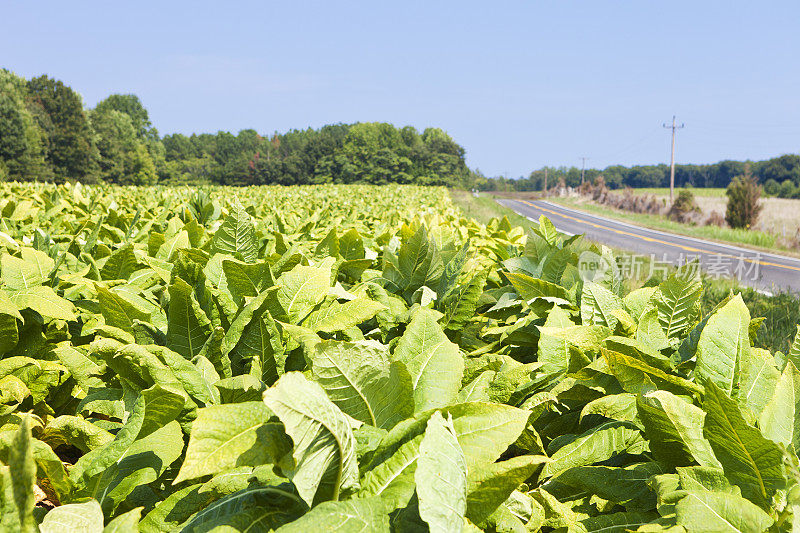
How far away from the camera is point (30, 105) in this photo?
62.0 m

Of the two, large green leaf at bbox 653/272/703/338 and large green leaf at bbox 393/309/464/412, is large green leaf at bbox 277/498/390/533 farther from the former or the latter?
large green leaf at bbox 653/272/703/338

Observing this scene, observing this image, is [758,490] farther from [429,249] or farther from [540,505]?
[429,249]

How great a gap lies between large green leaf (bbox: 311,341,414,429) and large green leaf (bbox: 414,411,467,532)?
0.16 metres

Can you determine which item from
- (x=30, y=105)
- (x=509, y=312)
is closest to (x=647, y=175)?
(x=30, y=105)

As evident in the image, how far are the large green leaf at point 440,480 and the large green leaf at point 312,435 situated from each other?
0.45 ft

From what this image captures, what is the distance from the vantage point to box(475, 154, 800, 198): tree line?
84.7 metres

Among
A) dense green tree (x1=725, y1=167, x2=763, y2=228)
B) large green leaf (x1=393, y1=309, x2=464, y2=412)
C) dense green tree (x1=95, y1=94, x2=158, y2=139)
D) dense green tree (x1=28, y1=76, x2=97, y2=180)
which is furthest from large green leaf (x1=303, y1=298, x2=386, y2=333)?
dense green tree (x1=95, y1=94, x2=158, y2=139)

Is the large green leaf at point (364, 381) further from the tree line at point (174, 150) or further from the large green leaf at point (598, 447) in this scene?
the tree line at point (174, 150)

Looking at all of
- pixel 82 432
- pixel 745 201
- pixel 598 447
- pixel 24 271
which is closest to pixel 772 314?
pixel 598 447

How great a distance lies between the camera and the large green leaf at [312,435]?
2.41ft

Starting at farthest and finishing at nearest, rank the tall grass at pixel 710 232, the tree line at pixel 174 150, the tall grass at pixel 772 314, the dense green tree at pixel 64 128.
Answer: the dense green tree at pixel 64 128
the tree line at pixel 174 150
the tall grass at pixel 710 232
the tall grass at pixel 772 314

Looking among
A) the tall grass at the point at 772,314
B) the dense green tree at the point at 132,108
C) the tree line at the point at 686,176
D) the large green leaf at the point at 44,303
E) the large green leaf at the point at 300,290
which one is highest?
the dense green tree at the point at 132,108

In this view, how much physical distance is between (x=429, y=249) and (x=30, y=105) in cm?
7747

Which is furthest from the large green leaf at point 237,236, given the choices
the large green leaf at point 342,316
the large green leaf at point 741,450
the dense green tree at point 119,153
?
the dense green tree at point 119,153
